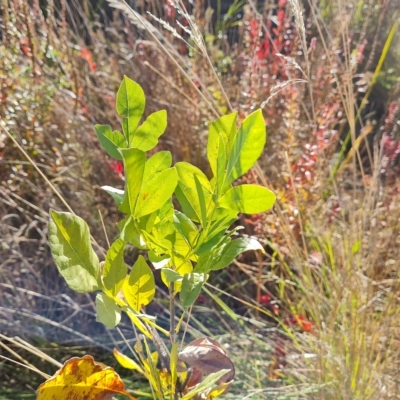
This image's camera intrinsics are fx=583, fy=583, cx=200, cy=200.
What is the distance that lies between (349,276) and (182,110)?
1000 mm

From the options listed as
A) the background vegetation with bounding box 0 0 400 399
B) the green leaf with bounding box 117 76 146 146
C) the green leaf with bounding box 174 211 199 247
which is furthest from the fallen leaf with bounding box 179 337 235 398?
the background vegetation with bounding box 0 0 400 399

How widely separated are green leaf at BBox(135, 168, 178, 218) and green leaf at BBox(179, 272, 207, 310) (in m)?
0.07

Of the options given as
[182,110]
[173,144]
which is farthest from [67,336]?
[182,110]

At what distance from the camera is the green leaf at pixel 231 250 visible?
57cm

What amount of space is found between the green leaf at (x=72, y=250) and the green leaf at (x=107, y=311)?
2cm

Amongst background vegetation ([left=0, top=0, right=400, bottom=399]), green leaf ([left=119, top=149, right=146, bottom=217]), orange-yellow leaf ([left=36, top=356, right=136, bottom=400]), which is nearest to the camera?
green leaf ([left=119, top=149, right=146, bottom=217])

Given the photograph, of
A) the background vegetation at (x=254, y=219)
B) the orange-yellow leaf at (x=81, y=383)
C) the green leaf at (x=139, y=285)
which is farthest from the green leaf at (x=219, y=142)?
the background vegetation at (x=254, y=219)

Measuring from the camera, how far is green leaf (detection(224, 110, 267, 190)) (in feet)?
1.70

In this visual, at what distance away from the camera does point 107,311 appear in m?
0.53

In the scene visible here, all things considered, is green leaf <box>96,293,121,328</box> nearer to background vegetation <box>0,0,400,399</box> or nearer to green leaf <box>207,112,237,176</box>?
green leaf <box>207,112,237,176</box>

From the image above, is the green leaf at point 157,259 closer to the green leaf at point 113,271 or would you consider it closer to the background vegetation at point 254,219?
the green leaf at point 113,271

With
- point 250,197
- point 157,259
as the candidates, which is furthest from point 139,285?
point 250,197

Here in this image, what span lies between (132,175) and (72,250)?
94mm

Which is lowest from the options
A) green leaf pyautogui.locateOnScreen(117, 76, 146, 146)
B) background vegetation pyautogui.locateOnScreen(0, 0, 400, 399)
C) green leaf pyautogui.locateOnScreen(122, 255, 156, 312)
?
background vegetation pyautogui.locateOnScreen(0, 0, 400, 399)
